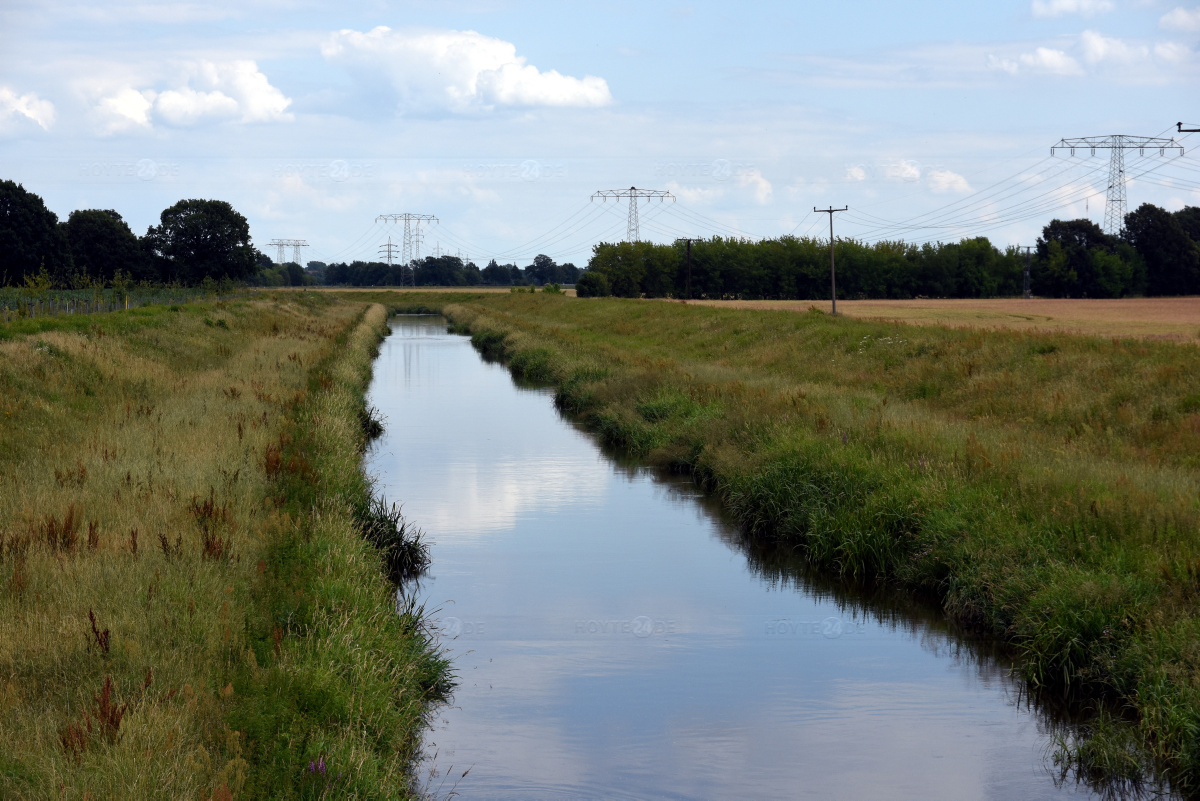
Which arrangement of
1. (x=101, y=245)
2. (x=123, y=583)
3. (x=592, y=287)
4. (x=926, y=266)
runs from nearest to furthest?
(x=123, y=583) < (x=101, y=245) < (x=592, y=287) < (x=926, y=266)

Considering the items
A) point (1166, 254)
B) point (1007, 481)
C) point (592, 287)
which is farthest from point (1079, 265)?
point (1007, 481)

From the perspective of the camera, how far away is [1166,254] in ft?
356

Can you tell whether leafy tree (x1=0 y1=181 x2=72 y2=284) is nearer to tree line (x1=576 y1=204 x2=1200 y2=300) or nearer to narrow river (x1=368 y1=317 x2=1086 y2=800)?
tree line (x1=576 y1=204 x2=1200 y2=300)

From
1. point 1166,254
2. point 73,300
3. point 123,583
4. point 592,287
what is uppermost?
point 1166,254

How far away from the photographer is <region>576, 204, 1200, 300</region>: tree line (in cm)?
10781

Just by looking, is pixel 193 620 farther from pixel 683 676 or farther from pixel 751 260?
pixel 751 260

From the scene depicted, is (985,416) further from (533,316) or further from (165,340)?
(533,316)

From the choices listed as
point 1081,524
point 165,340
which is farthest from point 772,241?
point 1081,524

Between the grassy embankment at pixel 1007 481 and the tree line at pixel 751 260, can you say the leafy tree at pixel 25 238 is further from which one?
the grassy embankment at pixel 1007 481

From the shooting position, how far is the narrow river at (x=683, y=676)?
7.53 metres

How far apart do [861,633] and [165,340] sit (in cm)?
2511

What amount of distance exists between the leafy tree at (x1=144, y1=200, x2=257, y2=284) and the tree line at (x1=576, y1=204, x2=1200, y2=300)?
1396 inches

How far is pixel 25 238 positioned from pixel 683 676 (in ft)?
262

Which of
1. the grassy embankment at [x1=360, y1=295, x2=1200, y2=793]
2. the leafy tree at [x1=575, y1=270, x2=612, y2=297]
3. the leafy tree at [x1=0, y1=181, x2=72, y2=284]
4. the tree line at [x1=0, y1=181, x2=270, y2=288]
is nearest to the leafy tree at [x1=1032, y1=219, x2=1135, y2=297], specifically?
the leafy tree at [x1=575, y1=270, x2=612, y2=297]
